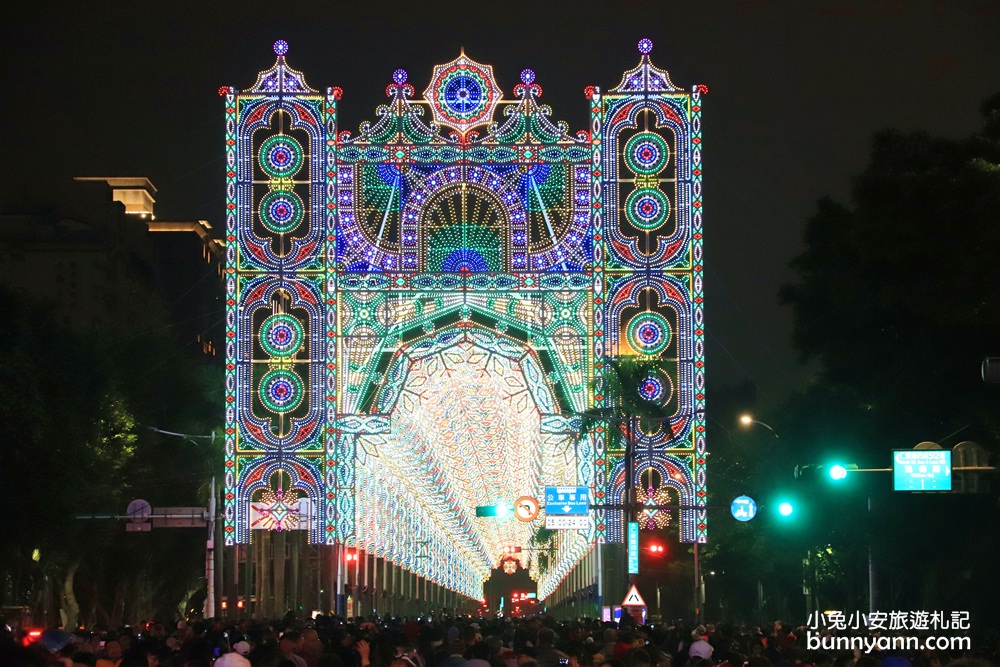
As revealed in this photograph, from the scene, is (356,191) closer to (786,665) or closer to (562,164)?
(562,164)

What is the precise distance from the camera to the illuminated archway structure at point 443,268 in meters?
52.0

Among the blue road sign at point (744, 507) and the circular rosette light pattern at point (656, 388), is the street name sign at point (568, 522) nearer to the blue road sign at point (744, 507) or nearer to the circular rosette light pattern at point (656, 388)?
the circular rosette light pattern at point (656, 388)

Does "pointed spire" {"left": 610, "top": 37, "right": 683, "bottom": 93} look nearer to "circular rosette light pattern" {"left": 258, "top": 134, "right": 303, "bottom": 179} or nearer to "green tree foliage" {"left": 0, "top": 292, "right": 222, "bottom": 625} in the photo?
"circular rosette light pattern" {"left": 258, "top": 134, "right": 303, "bottom": 179}

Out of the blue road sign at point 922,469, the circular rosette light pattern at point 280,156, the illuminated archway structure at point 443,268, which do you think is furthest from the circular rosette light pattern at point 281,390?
the blue road sign at point 922,469

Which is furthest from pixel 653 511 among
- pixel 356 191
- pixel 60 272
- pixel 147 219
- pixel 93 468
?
pixel 147 219

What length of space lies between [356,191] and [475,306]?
5.00 metres

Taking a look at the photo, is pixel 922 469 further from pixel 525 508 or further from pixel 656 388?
pixel 525 508

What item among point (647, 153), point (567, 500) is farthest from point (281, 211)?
point (567, 500)

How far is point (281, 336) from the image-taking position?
52344 millimetres

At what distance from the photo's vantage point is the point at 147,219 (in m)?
124

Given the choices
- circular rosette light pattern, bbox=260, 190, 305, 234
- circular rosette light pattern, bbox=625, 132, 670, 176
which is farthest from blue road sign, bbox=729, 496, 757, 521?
circular rosette light pattern, bbox=260, 190, 305, 234

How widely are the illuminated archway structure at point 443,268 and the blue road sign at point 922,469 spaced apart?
68.4ft

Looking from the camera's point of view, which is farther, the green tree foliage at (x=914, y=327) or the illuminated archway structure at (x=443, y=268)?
the illuminated archway structure at (x=443, y=268)

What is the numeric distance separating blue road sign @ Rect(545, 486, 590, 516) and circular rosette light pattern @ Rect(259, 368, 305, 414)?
318 inches
